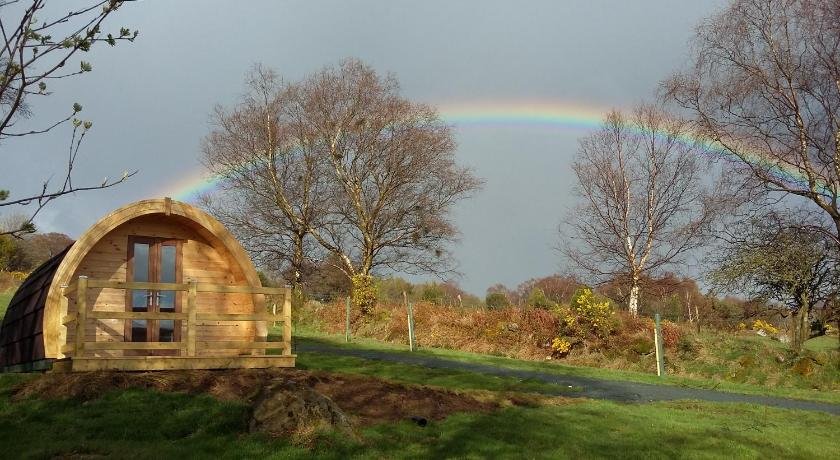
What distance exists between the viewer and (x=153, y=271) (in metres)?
14.4

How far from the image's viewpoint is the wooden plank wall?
1365cm

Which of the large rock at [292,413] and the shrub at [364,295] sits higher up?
the shrub at [364,295]

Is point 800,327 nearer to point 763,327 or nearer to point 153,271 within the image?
point 763,327

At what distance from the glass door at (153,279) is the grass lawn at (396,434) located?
11.8 feet

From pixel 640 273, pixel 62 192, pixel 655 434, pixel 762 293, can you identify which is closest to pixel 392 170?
pixel 640 273

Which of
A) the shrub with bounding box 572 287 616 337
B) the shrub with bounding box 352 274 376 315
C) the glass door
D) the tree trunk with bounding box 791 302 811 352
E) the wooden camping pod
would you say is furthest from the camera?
the shrub with bounding box 352 274 376 315

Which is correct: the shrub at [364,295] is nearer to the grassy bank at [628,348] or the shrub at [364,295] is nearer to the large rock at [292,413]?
the grassy bank at [628,348]

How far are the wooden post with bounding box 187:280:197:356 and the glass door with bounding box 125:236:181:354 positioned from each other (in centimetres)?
268

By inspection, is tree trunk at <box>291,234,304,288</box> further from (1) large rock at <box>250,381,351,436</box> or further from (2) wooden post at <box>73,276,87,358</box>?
(1) large rock at <box>250,381,351,436</box>

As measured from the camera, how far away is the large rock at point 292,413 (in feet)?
27.1

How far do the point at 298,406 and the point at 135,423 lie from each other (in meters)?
2.33

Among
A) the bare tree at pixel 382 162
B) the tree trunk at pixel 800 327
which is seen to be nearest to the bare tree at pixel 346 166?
the bare tree at pixel 382 162

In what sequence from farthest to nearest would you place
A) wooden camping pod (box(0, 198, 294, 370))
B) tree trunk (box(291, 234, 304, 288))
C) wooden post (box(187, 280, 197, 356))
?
1. tree trunk (box(291, 234, 304, 288))
2. wooden post (box(187, 280, 197, 356))
3. wooden camping pod (box(0, 198, 294, 370))

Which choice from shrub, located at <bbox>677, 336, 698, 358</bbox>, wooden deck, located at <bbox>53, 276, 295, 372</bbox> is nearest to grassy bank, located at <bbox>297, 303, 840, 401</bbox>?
shrub, located at <bbox>677, 336, 698, 358</bbox>
